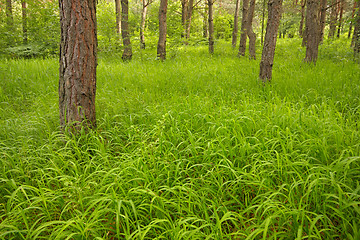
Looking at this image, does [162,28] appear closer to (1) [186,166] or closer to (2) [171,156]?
(2) [171,156]

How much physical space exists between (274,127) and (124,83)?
163 inches

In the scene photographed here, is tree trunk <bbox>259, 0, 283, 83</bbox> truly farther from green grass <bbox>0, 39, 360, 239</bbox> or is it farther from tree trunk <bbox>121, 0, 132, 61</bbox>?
tree trunk <bbox>121, 0, 132, 61</bbox>

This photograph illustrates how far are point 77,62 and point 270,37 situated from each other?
173 inches

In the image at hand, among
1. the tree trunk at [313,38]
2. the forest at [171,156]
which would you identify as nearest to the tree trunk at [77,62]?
the forest at [171,156]

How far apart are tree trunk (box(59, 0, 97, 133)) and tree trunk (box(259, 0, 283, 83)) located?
3.97m

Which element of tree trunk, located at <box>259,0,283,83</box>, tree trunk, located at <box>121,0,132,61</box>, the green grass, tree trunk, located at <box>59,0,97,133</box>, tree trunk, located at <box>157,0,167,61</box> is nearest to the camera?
the green grass

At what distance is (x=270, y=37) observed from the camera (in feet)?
17.0

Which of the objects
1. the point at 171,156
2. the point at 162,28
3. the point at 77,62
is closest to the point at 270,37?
the point at 171,156

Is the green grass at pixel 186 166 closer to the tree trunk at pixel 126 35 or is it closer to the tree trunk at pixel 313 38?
the tree trunk at pixel 313 38

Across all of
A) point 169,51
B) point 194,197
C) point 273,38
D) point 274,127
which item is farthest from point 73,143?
point 169,51

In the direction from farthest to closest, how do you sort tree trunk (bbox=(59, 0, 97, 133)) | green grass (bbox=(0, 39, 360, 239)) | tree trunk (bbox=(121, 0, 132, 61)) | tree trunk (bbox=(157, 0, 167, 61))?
tree trunk (bbox=(121, 0, 132, 61))
tree trunk (bbox=(157, 0, 167, 61))
tree trunk (bbox=(59, 0, 97, 133))
green grass (bbox=(0, 39, 360, 239))

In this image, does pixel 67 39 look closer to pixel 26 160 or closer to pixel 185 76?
pixel 26 160

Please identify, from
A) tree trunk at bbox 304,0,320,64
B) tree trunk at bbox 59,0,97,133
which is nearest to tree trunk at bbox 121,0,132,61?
tree trunk at bbox 59,0,97,133

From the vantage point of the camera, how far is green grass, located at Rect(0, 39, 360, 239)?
180cm
